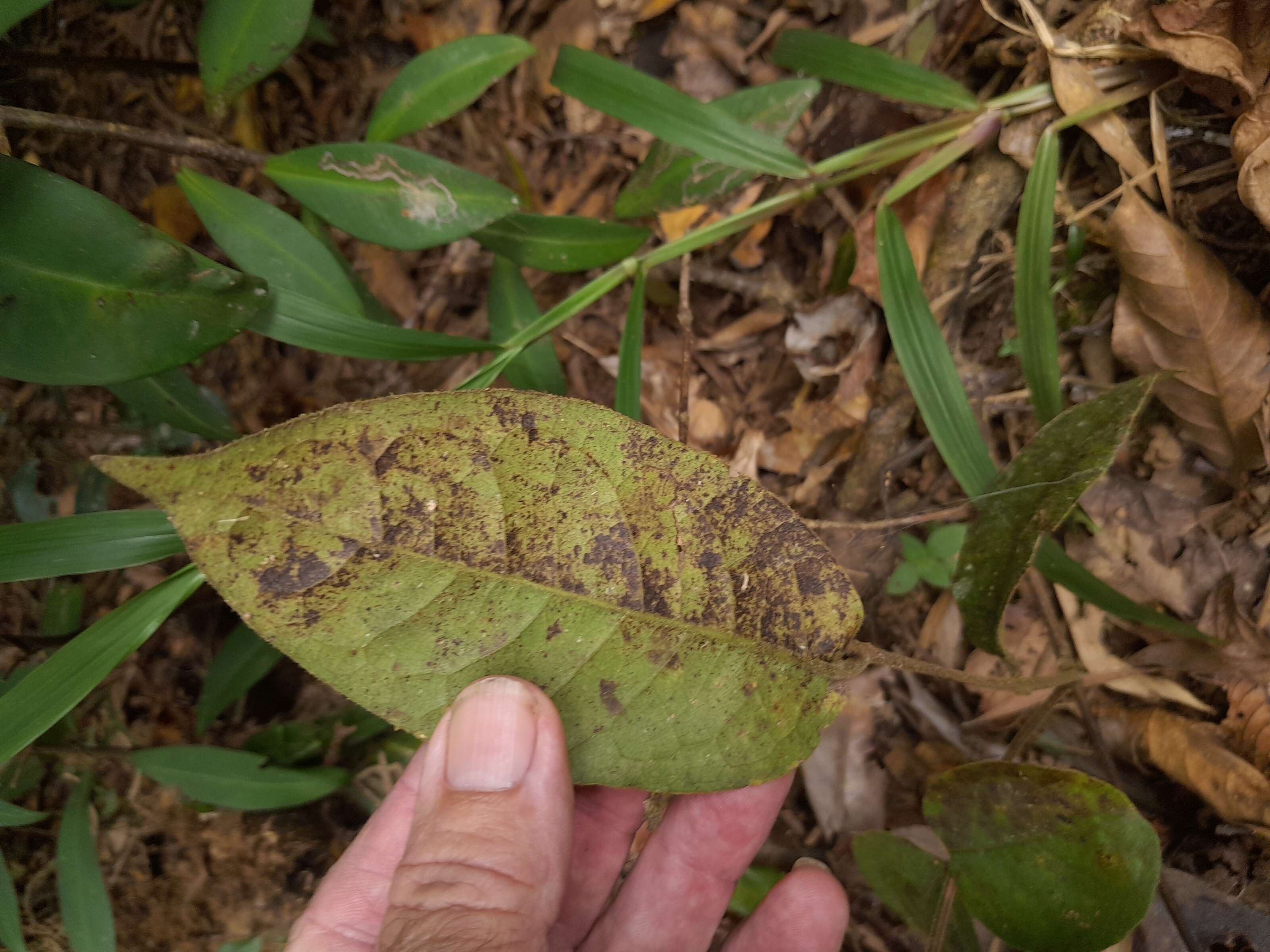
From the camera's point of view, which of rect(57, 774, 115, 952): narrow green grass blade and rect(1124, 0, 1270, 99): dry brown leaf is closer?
rect(1124, 0, 1270, 99): dry brown leaf

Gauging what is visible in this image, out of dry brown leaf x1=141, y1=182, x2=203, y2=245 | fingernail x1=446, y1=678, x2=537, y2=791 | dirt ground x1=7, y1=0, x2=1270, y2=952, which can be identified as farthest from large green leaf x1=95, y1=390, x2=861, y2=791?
dry brown leaf x1=141, y1=182, x2=203, y2=245

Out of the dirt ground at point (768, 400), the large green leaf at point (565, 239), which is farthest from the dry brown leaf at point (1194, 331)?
the large green leaf at point (565, 239)

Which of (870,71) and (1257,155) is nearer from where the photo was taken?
(1257,155)

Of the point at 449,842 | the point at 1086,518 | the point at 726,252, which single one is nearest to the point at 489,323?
the point at 726,252

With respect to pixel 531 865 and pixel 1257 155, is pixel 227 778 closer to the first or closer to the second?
pixel 531 865

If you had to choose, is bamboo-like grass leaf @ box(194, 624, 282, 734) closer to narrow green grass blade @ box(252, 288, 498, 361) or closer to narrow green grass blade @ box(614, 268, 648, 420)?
narrow green grass blade @ box(252, 288, 498, 361)

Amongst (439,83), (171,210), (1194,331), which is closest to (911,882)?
(1194,331)
